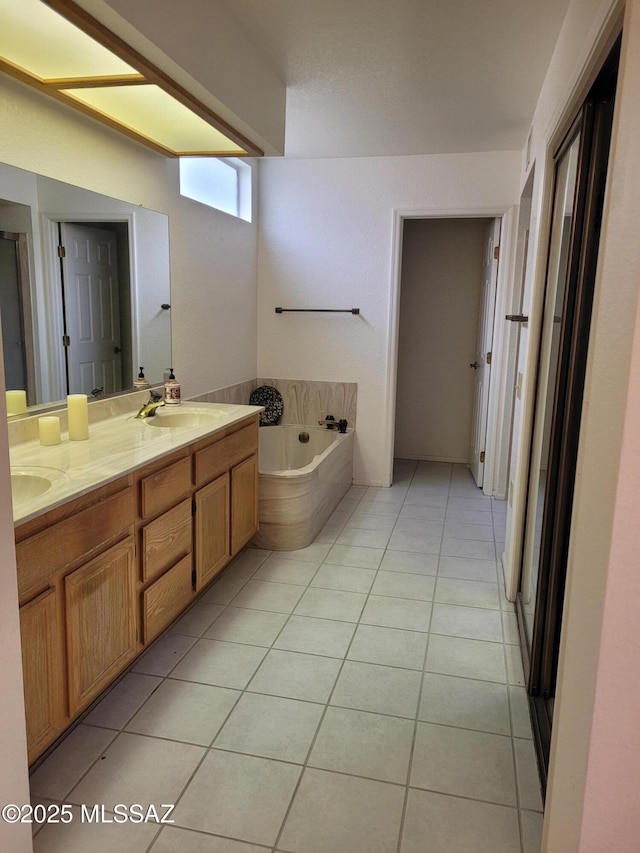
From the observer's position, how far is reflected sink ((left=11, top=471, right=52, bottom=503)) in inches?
73.7

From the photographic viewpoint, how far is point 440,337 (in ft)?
17.8

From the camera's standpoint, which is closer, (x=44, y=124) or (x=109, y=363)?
(x=44, y=124)

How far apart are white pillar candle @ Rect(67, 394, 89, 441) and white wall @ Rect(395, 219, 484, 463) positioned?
3.59 metres

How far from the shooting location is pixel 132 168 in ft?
9.45

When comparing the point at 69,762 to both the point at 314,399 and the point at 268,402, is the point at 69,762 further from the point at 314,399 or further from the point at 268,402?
the point at 314,399

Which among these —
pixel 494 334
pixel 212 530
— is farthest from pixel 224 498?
pixel 494 334

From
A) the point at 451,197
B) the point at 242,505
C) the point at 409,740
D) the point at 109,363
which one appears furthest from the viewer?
the point at 451,197

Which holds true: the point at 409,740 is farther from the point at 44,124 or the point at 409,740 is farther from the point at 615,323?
the point at 44,124

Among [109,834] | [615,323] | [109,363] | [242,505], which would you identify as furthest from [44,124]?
[109,834]

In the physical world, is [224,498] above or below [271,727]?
above

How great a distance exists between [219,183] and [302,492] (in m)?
2.11

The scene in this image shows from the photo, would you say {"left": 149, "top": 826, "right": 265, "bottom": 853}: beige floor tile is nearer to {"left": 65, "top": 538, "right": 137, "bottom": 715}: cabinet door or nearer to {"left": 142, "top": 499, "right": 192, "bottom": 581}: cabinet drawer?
{"left": 65, "top": 538, "right": 137, "bottom": 715}: cabinet door

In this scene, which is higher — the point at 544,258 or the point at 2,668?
the point at 544,258

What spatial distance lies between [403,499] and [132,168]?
2.75 meters
